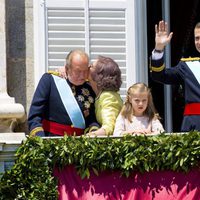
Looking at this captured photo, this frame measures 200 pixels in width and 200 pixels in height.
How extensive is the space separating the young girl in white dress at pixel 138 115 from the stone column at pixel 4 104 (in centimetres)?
83

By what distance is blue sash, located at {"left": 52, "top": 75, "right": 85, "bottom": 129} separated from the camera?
13.5 m

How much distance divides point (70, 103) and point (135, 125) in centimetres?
57

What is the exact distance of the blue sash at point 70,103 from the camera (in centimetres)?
1348

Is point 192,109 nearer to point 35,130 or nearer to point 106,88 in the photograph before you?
point 106,88

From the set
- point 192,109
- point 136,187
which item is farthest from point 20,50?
point 136,187

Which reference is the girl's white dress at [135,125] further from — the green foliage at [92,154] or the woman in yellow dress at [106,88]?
the green foliage at [92,154]

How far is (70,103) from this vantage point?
13.5 meters

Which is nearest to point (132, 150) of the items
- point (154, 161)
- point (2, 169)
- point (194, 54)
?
point (154, 161)

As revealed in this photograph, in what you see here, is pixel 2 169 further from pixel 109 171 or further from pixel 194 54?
pixel 194 54

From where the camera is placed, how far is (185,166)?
13.1 metres

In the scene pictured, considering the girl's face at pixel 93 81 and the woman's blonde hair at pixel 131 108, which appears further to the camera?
the girl's face at pixel 93 81

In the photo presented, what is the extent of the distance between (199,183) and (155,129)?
1.89 feet

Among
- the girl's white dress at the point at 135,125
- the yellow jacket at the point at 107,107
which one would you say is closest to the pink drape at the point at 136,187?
the girl's white dress at the point at 135,125

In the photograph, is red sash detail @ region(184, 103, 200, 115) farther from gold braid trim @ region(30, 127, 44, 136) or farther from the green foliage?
gold braid trim @ region(30, 127, 44, 136)
